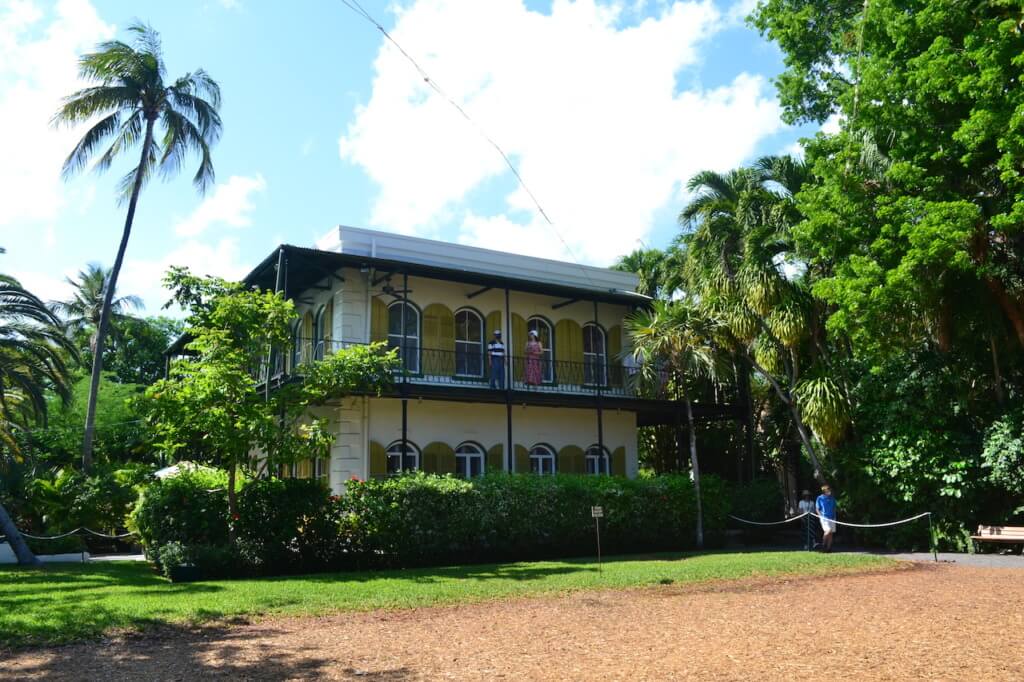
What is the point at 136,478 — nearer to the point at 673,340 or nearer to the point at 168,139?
the point at 168,139

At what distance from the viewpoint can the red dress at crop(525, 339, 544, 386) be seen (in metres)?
20.2

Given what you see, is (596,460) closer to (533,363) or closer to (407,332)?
(533,363)

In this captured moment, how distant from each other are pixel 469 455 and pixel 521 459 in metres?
1.37

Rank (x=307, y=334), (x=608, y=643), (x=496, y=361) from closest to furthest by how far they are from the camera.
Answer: (x=608, y=643) < (x=496, y=361) < (x=307, y=334)

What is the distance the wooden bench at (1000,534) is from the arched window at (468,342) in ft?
36.5

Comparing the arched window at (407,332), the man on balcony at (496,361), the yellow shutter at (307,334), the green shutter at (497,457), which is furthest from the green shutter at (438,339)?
the yellow shutter at (307,334)

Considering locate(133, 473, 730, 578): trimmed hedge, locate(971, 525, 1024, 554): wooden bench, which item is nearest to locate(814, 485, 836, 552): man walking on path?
locate(971, 525, 1024, 554): wooden bench

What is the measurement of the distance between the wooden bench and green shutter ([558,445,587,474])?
9093 millimetres

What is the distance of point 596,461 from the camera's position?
21.8 m

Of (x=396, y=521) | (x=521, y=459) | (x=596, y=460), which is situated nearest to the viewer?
(x=396, y=521)

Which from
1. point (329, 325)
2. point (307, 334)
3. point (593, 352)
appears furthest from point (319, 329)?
point (593, 352)

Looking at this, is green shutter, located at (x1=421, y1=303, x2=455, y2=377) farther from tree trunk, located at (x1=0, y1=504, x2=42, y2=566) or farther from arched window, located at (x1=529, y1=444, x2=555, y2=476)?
tree trunk, located at (x1=0, y1=504, x2=42, y2=566)

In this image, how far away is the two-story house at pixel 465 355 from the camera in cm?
1820

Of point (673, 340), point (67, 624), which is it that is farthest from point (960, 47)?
point (67, 624)
